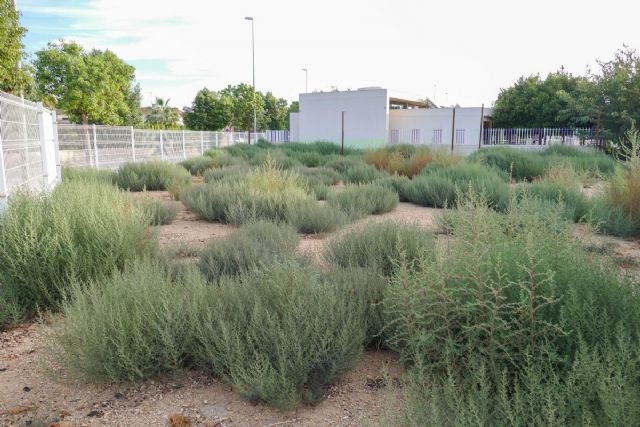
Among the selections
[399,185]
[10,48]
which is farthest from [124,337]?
[10,48]

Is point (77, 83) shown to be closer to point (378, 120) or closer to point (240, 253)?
point (378, 120)

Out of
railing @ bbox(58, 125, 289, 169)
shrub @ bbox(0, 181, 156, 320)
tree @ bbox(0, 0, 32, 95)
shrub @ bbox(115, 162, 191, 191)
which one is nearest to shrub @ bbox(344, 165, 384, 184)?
shrub @ bbox(115, 162, 191, 191)

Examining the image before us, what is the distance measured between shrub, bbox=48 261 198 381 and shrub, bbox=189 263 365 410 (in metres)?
0.16

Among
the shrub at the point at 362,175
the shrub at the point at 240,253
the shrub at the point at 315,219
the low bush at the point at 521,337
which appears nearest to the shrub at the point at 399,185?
the shrub at the point at 362,175

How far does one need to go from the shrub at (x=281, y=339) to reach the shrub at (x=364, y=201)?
565 cm

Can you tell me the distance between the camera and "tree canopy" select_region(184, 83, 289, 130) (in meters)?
62.2

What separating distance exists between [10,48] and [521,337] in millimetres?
21456

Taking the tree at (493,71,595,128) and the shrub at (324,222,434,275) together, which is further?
the tree at (493,71,595,128)

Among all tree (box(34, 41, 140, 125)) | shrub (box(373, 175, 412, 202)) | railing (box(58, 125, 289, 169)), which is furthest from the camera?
tree (box(34, 41, 140, 125))

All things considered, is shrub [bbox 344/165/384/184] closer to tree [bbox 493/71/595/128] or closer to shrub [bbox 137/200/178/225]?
shrub [bbox 137/200/178/225]

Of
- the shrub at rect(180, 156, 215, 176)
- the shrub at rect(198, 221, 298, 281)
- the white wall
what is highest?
the white wall

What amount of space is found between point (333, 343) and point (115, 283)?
171 cm

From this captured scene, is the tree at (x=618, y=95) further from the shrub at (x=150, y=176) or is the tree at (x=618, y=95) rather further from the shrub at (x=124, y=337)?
Result: the shrub at (x=124, y=337)

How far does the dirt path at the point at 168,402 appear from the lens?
3.15 meters
